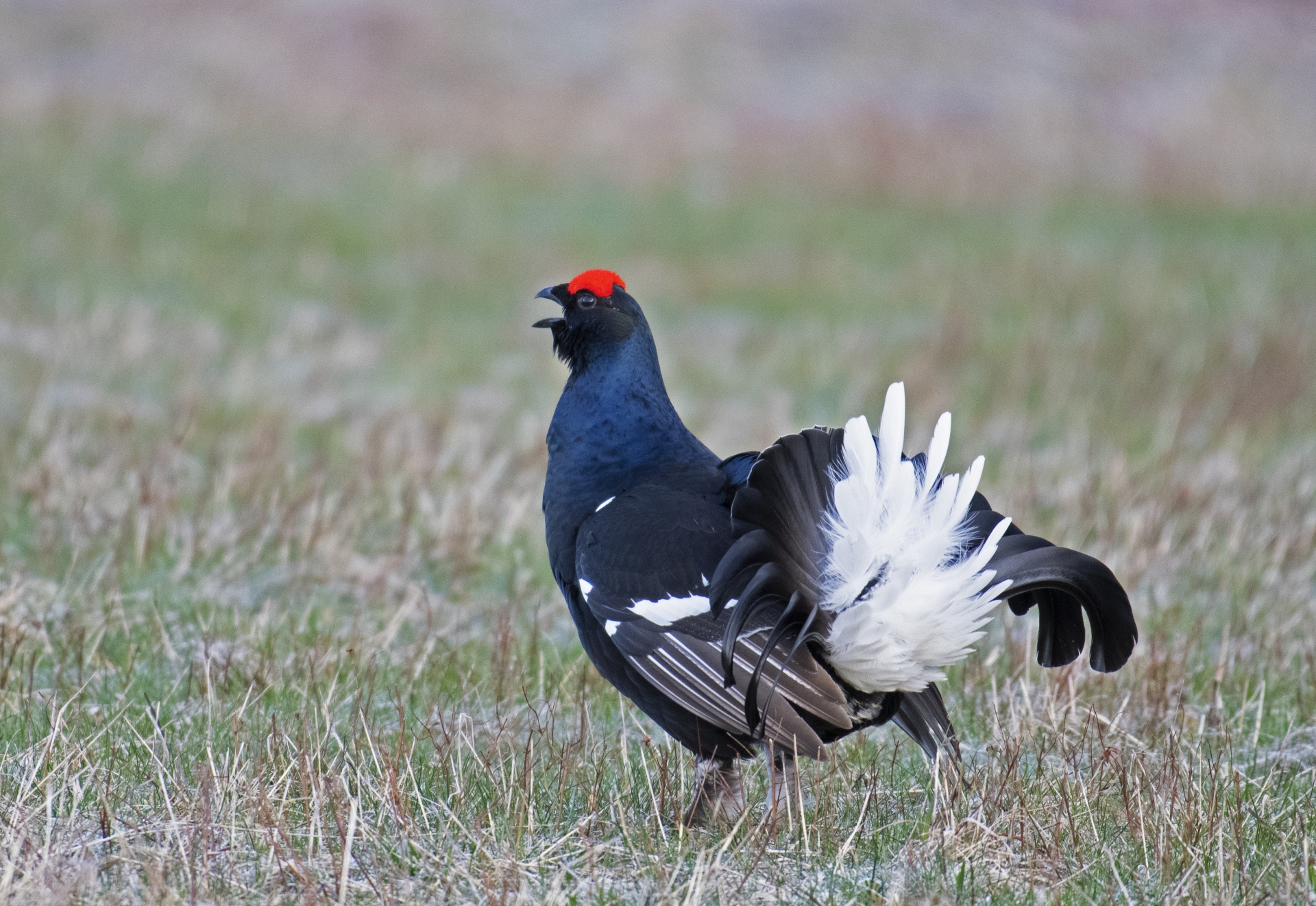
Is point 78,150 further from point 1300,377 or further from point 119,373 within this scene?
point 1300,377

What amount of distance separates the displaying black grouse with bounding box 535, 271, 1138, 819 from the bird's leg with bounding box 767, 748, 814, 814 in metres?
0.02

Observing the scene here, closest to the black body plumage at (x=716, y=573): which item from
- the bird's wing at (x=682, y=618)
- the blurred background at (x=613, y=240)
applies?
the bird's wing at (x=682, y=618)

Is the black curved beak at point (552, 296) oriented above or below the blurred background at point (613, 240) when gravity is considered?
below

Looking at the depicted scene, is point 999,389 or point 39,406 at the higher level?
point 999,389

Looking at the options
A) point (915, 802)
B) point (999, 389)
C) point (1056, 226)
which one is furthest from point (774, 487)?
point (1056, 226)

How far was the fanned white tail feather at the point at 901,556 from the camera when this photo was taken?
10.2 feet

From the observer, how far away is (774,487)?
3.12 meters

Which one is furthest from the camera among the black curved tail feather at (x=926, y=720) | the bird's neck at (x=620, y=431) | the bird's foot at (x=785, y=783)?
the bird's neck at (x=620, y=431)

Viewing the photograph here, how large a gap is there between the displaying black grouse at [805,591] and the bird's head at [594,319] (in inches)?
17.1

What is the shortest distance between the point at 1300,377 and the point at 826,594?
318 inches

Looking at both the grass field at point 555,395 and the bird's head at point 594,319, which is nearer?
the grass field at point 555,395

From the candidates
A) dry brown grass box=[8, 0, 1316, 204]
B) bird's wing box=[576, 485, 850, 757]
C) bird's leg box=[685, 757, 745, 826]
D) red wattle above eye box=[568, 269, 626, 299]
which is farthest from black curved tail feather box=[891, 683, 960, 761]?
dry brown grass box=[8, 0, 1316, 204]

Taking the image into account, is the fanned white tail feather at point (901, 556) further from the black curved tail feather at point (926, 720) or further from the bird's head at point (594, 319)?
the bird's head at point (594, 319)

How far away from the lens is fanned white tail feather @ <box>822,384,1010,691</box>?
3.10 metres
